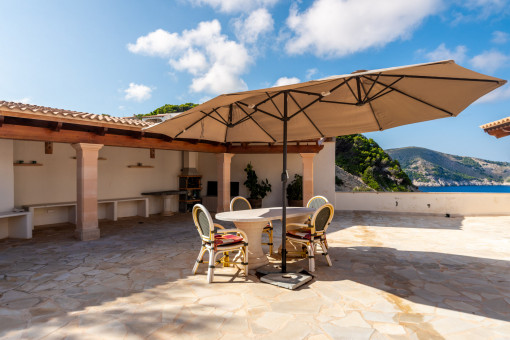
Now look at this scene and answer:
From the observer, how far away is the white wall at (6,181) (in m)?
6.03

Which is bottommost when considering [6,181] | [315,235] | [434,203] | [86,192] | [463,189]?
[463,189]

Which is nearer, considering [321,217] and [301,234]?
[321,217]

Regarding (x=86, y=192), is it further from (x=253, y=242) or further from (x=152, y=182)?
(x=253, y=242)

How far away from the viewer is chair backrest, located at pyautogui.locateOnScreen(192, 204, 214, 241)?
11.6 feet

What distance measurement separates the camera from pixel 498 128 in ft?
23.7

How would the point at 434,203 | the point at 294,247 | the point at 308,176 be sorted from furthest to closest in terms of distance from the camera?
the point at 434,203 → the point at 308,176 → the point at 294,247

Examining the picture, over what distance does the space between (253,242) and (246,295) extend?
1.07 meters

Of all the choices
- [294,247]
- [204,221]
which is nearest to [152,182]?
[294,247]

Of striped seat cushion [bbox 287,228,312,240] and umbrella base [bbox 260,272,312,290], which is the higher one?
striped seat cushion [bbox 287,228,312,240]

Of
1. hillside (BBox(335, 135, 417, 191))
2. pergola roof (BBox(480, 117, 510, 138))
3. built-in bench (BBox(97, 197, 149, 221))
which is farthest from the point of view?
hillside (BBox(335, 135, 417, 191))

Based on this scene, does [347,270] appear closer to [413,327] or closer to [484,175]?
[413,327]

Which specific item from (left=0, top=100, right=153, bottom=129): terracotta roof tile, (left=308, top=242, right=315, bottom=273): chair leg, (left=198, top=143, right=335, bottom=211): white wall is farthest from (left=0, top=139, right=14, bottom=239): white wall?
(left=308, top=242, right=315, bottom=273): chair leg

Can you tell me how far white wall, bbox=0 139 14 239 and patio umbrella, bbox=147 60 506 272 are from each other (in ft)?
14.0

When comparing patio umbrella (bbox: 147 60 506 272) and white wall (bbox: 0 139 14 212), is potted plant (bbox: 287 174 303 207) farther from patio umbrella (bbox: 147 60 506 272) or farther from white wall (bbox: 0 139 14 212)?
white wall (bbox: 0 139 14 212)
